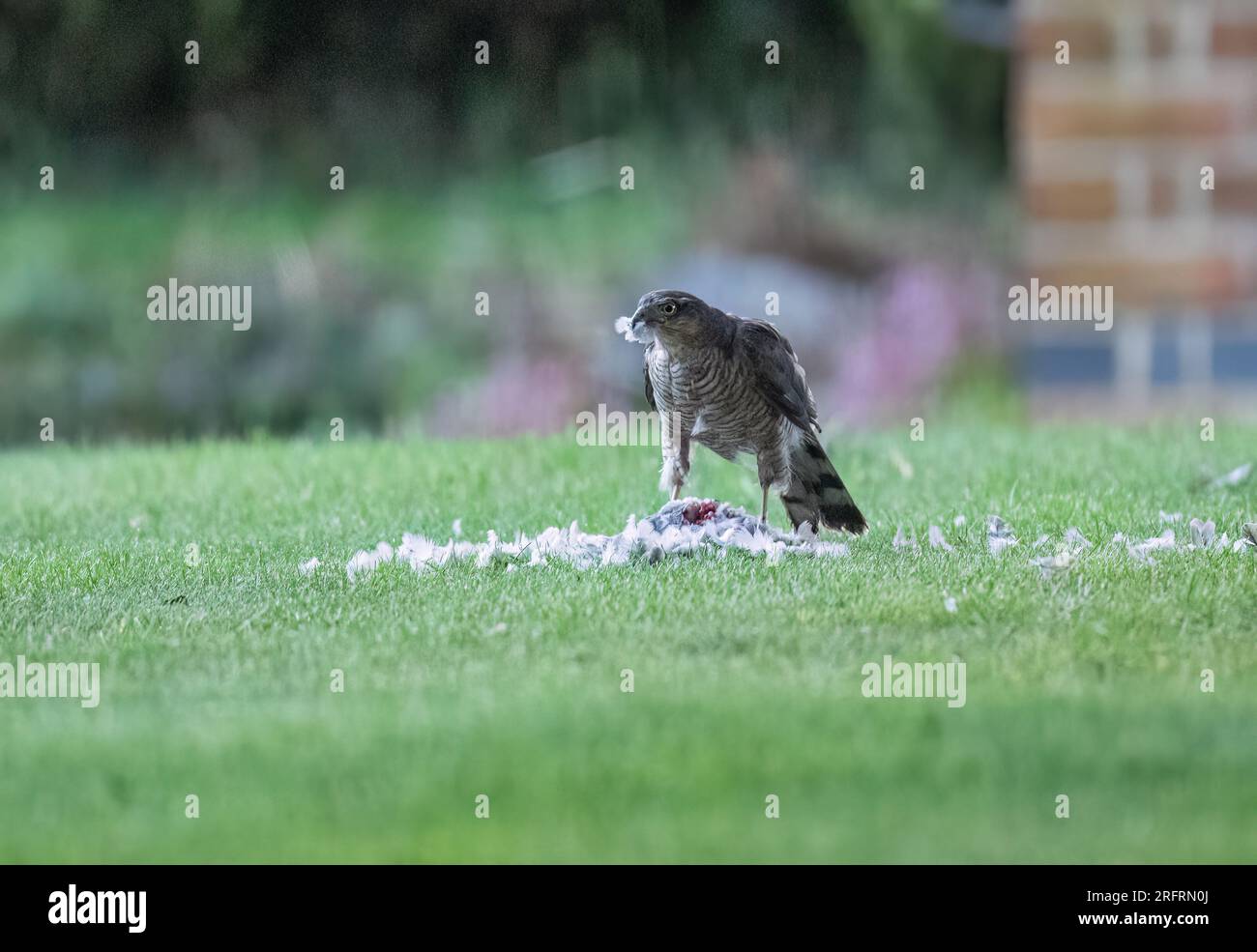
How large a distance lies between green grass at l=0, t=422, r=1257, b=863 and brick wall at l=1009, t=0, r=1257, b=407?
6334 millimetres

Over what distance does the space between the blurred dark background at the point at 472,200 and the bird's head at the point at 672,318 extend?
605 centimetres

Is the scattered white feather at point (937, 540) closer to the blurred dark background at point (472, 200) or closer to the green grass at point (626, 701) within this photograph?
the green grass at point (626, 701)

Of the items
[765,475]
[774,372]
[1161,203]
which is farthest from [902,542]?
[1161,203]

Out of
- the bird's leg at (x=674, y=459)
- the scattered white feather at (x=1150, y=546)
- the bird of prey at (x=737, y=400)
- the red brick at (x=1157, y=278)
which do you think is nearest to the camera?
the scattered white feather at (x=1150, y=546)

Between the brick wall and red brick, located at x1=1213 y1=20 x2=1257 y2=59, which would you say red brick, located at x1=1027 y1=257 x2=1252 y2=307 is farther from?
red brick, located at x1=1213 y1=20 x2=1257 y2=59

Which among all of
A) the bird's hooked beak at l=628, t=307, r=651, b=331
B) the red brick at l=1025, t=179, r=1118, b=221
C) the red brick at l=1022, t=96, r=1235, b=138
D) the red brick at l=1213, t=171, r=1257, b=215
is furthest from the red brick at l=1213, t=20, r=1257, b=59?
the bird's hooked beak at l=628, t=307, r=651, b=331

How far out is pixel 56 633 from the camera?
4.83 metres

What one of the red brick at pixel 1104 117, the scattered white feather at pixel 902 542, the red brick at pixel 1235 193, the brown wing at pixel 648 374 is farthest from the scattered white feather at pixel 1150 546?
the red brick at pixel 1235 193

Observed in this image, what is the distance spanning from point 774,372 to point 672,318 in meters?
0.39

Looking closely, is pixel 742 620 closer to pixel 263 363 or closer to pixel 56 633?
pixel 56 633

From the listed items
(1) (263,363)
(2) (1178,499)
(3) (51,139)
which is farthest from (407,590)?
(3) (51,139)

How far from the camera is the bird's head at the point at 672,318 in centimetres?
546

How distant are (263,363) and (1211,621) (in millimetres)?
8793

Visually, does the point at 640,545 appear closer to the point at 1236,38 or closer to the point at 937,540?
the point at 937,540
